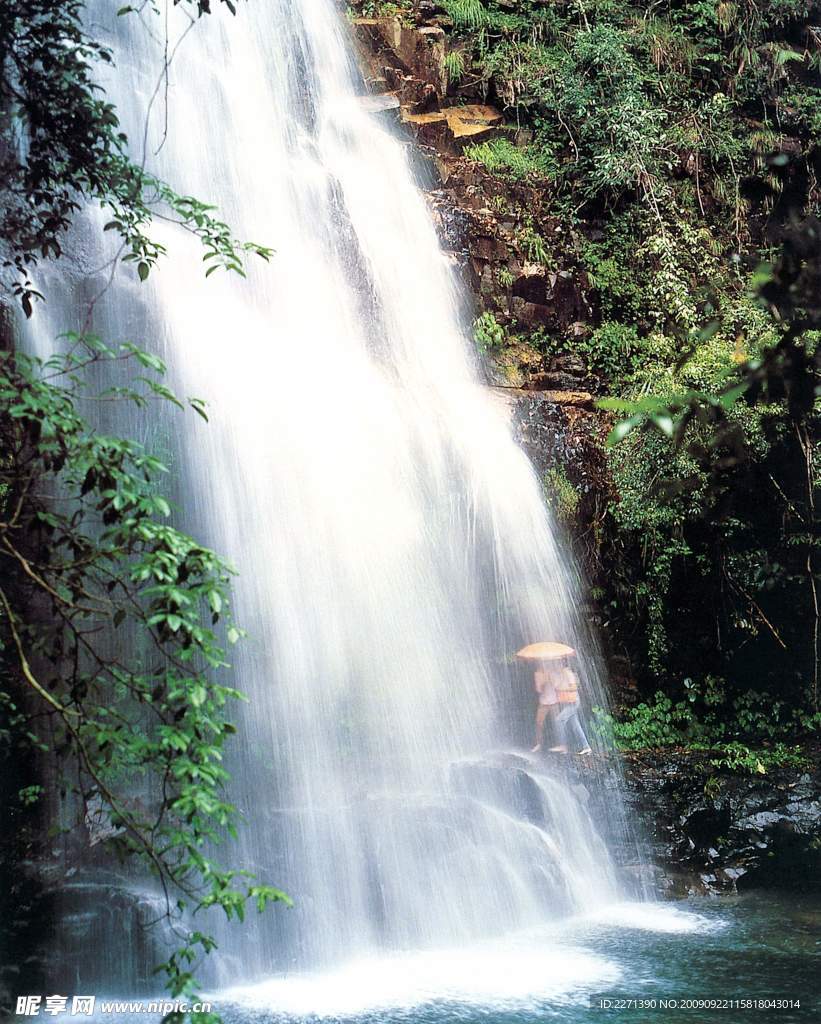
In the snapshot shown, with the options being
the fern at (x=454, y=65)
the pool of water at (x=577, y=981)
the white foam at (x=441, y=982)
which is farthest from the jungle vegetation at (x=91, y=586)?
the fern at (x=454, y=65)

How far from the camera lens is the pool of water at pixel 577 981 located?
17.7 ft

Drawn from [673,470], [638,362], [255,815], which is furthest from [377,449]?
[638,362]

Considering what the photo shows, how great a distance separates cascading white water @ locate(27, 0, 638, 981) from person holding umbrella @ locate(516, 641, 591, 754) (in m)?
0.27

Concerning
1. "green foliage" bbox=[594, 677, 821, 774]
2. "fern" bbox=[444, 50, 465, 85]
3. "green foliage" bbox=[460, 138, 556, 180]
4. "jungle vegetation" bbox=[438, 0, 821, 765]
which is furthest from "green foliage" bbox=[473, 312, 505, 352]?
"green foliage" bbox=[594, 677, 821, 774]

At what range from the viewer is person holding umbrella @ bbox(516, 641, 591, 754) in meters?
A: 8.60

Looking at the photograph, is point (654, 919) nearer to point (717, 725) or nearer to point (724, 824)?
point (724, 824)

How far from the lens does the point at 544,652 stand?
8594mm

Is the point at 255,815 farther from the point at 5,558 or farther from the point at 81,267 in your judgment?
the point at 81,267

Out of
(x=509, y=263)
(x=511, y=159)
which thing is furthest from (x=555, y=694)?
(x=511, y=159)

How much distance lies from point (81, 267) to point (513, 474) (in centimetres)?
416

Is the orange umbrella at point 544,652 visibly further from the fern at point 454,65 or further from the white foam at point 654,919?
the fern at point 454,65

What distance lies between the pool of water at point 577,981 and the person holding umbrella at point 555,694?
176 cm

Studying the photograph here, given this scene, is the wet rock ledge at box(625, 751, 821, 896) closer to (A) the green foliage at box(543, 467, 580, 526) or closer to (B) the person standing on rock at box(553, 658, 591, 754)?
(B) the person standing on rock at box(553, 658, 591, 754)

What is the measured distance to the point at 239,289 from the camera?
9250 mm
